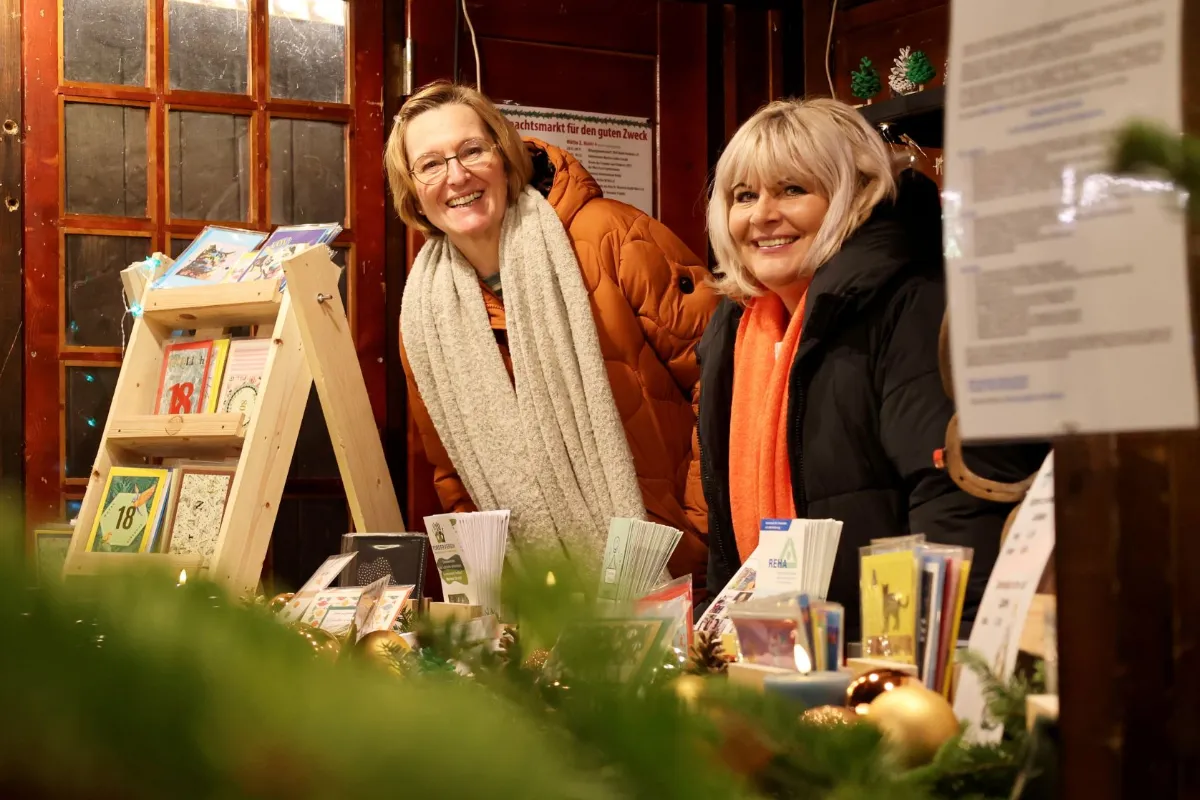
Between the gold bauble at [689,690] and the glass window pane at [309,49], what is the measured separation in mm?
3293

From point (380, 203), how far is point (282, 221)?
0.91ft

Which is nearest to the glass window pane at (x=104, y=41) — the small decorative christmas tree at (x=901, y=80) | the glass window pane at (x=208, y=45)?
the glass window pane at (x=208, y=45)

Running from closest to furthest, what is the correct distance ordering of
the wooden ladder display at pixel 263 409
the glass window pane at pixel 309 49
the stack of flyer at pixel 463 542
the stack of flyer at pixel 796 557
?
the stack of flyer at pixel 796 557, the stack of flyer at pixel 463 542, the wooden ladder display at pixel 263 409, the glass window pane at pixel 309 49

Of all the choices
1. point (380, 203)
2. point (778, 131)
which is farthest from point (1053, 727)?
point (380, 203)

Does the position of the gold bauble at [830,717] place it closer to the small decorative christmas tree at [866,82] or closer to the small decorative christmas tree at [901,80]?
the small decorative christmas tree at [901,80]

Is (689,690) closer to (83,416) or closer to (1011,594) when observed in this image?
(1011,594)

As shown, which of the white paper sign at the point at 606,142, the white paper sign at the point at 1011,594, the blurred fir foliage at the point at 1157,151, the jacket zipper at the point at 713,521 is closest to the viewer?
the blurred fir foliage at the point at 1157,151

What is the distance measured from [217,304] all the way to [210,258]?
21 cm

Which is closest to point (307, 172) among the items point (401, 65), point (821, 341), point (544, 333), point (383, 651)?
point (401, 65)

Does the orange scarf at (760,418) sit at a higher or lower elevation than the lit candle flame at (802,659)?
higher

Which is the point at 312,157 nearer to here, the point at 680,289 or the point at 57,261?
the point at 57,261

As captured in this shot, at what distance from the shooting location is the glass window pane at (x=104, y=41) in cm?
317

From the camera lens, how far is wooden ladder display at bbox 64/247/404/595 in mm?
2732

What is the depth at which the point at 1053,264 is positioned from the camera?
38cm
